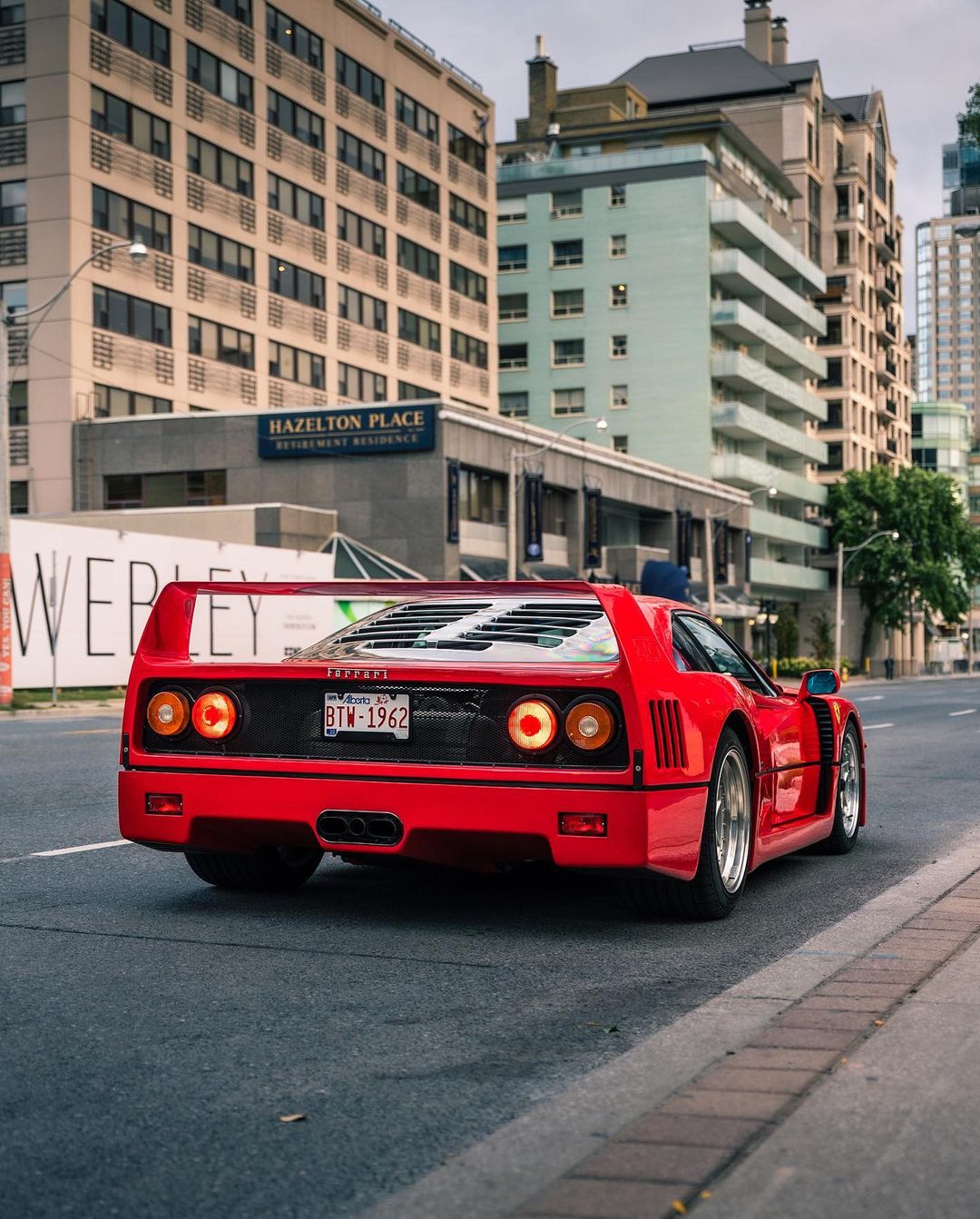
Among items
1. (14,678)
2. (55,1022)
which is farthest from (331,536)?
(55,1022)

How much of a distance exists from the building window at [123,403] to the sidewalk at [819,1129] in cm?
4562

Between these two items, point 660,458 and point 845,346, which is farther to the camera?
point 845,346

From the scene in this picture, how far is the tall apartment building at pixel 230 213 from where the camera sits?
4688 centimetres

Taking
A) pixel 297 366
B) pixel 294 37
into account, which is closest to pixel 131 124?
pixel 294 37

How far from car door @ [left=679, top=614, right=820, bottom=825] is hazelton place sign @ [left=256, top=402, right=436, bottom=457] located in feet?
136

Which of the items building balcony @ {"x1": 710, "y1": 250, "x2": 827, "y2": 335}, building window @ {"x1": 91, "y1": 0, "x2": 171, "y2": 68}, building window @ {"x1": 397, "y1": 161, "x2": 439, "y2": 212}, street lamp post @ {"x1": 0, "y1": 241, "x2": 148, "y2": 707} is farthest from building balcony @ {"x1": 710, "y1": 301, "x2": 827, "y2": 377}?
street lamp post @ {"x1": 0, "y1": 241, "x2": 148, "y2": 707}

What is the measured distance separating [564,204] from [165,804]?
79.6 m

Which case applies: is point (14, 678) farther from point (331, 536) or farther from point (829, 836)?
point (829, 836)

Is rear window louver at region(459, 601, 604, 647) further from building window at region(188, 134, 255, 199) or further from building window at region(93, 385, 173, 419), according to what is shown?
building window at region(188, 134, 255, 199)

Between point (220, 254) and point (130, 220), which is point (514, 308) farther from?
point (130, 220)

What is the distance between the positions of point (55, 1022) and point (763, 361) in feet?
282

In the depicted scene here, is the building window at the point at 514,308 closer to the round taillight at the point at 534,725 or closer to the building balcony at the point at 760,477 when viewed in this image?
the building balcony at the point at 760,477

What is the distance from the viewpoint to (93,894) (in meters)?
7.14

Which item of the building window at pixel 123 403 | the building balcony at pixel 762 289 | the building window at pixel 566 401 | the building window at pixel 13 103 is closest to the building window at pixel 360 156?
the building window at pixel 123 403
